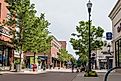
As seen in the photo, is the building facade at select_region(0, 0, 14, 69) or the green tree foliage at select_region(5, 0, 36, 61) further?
the building facade at select_region(0, 0, 14, 69)


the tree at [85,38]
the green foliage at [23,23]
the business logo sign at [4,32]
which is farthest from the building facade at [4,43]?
the tree at [85,38]

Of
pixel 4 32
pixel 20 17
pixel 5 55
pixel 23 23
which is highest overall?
pixel 20 17

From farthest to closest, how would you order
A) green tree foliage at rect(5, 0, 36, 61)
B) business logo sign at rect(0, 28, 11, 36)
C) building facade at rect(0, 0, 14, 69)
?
1. building facade at rect(0, 0, 14, 69)
2. business logo sign at rect(0, 28, 11, 36)
3. green tree foliage at rect(5, 0, 36, 61)

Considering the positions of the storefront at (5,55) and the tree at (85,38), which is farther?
the tree at (85,38)

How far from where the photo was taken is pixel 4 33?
58.2 m

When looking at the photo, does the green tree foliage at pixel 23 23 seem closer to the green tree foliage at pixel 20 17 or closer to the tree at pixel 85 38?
the green tree foliage at pixel 20 17

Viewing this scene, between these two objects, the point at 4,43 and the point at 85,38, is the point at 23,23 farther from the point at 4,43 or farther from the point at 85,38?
the point at 85,38

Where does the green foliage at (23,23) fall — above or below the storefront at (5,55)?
above

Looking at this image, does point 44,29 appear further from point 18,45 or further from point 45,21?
point 18,45

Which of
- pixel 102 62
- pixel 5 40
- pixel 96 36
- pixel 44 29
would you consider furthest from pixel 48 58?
pixel 5 40

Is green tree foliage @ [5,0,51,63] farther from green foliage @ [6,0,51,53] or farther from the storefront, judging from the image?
the storefront

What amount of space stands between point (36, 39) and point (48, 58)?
61878mm

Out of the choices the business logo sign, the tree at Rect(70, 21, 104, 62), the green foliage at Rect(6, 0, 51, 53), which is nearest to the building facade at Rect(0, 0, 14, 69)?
the business logo sign

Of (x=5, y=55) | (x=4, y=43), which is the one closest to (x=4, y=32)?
(x=4, y=43)
